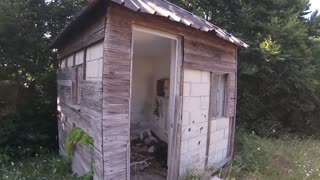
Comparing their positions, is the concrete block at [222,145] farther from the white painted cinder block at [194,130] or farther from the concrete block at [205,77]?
the concrete block at [205,77]

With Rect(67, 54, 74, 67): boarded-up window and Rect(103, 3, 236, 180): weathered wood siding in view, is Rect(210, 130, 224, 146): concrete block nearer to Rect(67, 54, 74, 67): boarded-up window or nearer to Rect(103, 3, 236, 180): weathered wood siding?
Rect(103, 3, 236, 180): weathered wood siding

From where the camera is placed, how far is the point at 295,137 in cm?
1089

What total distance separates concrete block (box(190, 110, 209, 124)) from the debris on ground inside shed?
4.38 feet

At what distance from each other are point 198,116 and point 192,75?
0.87 m

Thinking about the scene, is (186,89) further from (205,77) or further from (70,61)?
(70,61)

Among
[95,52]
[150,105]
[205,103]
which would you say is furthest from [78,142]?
[150,105]

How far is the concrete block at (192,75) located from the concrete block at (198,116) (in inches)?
25.0

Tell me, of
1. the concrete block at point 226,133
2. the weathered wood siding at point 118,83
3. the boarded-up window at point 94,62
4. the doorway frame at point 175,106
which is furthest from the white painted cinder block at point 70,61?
the concrete block at point 226,133

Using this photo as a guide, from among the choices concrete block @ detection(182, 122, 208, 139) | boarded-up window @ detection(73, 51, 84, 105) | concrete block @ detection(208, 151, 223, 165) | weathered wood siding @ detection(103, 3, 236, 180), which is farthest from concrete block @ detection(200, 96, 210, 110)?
boarded-up window @ detection(73, 51, 84, 105)

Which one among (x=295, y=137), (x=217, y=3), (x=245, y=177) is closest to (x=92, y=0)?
(x=245, y=177)

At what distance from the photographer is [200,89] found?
5.90 meters

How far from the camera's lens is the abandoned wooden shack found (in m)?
4.24

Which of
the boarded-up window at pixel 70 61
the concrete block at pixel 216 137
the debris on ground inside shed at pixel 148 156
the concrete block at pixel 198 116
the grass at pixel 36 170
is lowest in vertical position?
the grass at pixel 36 170

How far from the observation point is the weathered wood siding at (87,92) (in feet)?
14.2
